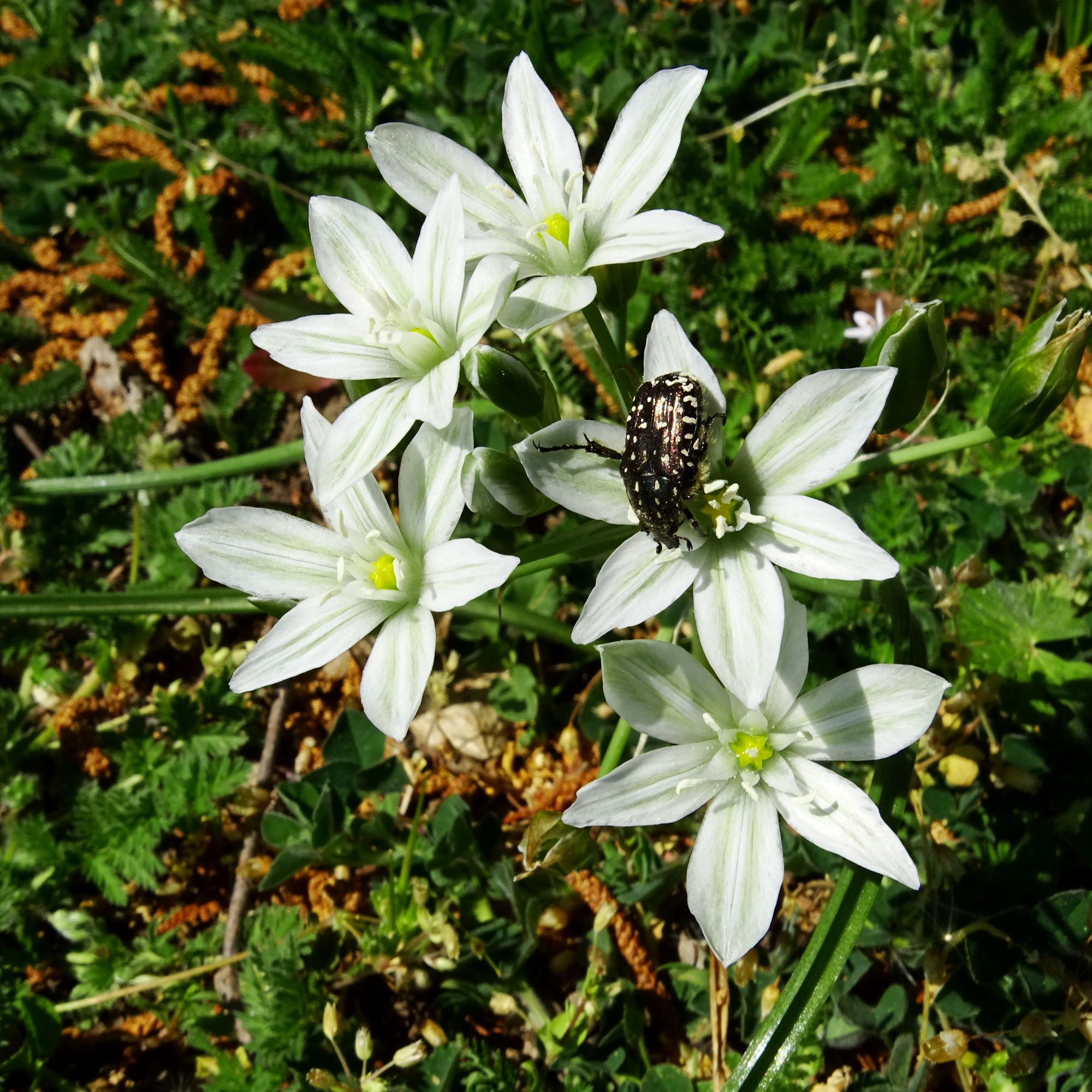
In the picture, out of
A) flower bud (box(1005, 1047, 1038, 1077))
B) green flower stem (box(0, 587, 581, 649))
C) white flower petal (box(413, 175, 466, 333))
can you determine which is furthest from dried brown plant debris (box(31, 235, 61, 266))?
flower bud (box(1005, 1047, 1038, 1077))

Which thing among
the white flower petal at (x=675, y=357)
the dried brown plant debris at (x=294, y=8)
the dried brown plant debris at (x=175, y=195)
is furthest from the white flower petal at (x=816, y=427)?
the dried brown plant debris at (x=294, y=8)

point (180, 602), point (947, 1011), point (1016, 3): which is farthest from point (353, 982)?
point (1016, 3)

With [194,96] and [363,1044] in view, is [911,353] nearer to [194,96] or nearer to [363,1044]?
[363,1044]

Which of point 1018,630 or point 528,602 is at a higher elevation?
point 1018,630

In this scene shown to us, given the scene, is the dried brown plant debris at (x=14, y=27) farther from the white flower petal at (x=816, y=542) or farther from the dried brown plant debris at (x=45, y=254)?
the white flower petal at (x=816, y=542)

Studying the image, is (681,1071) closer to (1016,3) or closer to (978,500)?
(978,500)

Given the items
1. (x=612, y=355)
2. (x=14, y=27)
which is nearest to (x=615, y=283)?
(x=612, y=355)

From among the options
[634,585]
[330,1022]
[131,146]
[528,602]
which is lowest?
[330,1022]
